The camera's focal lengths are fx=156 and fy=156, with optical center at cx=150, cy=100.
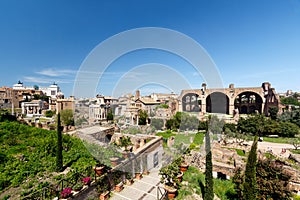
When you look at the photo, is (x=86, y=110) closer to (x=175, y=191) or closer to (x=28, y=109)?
(x=28, y=109)

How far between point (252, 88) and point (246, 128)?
12651 millimetres

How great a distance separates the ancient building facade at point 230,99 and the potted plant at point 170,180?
876 inches

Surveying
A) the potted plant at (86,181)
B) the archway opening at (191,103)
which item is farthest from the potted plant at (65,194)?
the archway opening at (191,103)

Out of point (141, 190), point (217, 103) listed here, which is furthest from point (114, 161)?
point (217, 103)

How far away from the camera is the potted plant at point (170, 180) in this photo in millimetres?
4812

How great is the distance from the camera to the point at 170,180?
530 centimetres

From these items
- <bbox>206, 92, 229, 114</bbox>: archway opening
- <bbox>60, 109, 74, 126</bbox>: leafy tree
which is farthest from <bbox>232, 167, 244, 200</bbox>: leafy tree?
<bbox>206, 92, 229, 114</bbox>: archway opening

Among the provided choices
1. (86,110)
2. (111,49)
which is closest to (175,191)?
(111,49)

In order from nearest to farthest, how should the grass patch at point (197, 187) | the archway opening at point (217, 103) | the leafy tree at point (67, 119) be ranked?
the grass patch at point (197, 187) < the leafy tree at point (67, 119) < the archway opening at point (217, 103)

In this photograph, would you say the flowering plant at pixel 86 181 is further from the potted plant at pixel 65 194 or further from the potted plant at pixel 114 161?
the potted plant at pixel 114 161

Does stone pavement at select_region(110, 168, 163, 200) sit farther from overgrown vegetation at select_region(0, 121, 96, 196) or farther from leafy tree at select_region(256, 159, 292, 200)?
leafy tree at select_region(256, 159, 292, 200)

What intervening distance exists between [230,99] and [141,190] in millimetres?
27010

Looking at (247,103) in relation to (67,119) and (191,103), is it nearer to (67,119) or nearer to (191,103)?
(191,103)

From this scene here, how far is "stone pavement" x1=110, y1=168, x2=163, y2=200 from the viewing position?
463 centimetres
